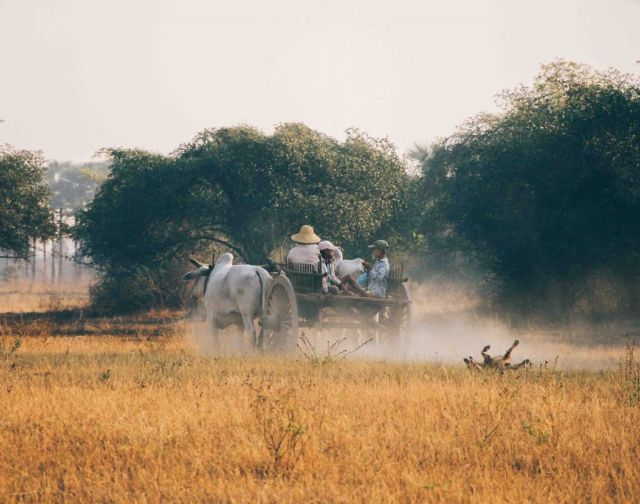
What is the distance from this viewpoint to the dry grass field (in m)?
6.00

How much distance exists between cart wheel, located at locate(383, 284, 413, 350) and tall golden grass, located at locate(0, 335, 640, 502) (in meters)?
4.07

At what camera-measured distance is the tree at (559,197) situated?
971 inches

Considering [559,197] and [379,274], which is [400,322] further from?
[559,197]

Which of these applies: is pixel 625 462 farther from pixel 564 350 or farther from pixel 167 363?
pixel 564 350

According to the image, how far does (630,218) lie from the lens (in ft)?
80.9

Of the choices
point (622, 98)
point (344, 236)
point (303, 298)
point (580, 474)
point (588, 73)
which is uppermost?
point (588, 73)

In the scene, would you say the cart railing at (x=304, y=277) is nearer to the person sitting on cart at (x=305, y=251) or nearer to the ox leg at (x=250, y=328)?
the person sitting on cart at (x=305, y=251)

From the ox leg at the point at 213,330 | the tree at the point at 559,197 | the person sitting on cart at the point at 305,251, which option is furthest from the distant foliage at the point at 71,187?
the person sitting on cart at the point at 305,251

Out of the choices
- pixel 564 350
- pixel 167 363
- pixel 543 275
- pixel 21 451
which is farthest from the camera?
pixel 543 275

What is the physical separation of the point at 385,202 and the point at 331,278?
16444 millimetres

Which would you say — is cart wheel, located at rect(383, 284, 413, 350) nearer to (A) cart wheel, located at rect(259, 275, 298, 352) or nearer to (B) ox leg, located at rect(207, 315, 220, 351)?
(A) cart wheel, located at rect(259, 275, 298, 352)

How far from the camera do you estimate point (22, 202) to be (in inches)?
1286

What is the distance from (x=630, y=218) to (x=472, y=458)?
1954 centimetres

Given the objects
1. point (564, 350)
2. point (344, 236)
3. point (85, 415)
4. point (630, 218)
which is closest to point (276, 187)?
point (344, 236)
